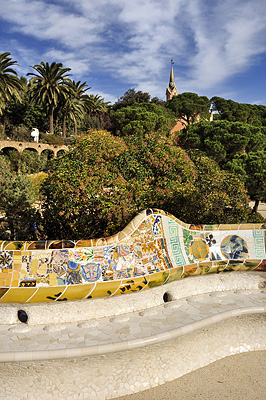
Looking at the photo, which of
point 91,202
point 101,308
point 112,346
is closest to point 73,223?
point 91,202

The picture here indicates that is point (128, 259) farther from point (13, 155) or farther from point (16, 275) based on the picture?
point (13, 155)

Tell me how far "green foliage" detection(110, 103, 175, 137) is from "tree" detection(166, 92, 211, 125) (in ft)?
19.4

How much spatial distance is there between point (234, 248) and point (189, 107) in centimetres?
3884

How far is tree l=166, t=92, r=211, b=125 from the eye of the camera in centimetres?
4278

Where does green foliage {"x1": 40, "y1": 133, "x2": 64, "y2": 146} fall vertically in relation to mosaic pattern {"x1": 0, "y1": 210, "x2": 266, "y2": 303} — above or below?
above

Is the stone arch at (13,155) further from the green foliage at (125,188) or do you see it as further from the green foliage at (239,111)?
the green foliage at (239,111)

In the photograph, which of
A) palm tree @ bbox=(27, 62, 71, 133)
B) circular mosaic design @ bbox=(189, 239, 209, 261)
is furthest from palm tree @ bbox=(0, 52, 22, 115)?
circular mosaic design @ bbox=(189, 239, 209, 261)

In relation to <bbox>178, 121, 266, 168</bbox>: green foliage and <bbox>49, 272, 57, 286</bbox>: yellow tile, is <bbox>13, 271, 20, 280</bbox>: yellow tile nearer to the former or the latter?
<bbox>49, 272, 57, 286</bbox>: yellow tile

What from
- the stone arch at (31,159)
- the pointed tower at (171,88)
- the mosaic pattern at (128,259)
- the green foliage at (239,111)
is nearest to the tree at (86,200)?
the mosaic pattern at (128,259)

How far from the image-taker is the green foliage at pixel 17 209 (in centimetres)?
907

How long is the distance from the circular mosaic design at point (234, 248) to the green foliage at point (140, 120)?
26515 mm

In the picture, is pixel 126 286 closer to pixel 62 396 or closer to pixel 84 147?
pixel 62 396

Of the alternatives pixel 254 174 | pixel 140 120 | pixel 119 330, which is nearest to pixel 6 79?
pixel 140 120

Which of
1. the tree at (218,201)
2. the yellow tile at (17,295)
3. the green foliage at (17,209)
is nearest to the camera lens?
the yellow tile at (17,295)
